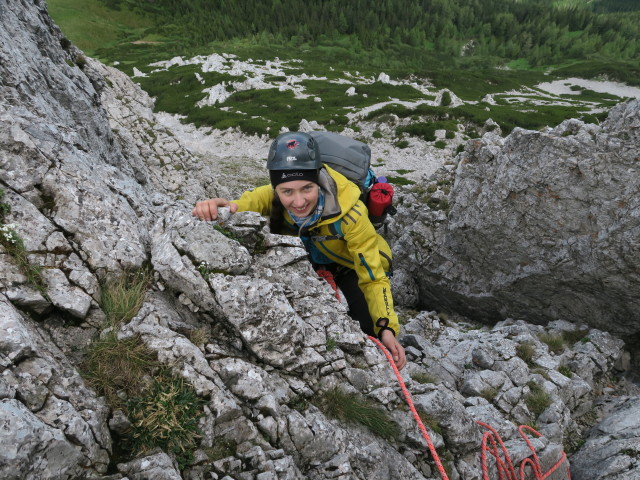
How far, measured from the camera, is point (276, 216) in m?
6.65

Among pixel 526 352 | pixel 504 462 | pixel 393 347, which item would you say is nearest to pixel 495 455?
pixel 504 462

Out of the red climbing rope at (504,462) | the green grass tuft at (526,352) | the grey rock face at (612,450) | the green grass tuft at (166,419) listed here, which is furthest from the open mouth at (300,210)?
the green grass tuft at (526,352)

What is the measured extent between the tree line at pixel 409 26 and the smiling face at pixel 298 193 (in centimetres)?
16375

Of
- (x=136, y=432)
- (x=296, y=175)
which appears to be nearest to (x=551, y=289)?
(x=296, y=175)

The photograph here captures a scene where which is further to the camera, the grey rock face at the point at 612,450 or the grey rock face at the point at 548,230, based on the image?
the grey rock face at the point at 548,230

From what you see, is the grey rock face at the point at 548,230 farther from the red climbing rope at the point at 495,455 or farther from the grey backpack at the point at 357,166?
the grey backpack at the point at 357,166

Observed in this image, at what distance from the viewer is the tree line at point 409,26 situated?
504 feet

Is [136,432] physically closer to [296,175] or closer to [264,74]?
[296,175]

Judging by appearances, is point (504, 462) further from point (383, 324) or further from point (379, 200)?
point (379, 200)

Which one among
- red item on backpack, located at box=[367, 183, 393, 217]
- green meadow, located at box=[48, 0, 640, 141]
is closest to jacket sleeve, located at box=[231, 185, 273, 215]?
red item on backpack, located at box=[367, 183, 393, 217]

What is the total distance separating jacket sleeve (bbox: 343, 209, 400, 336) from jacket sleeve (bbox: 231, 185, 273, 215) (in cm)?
159

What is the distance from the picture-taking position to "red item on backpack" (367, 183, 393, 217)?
24.0 feet

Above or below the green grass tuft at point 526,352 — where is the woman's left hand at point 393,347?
above

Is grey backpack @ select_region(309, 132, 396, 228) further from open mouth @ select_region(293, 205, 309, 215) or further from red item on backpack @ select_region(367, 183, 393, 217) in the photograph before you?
open mouth @ select_region(293, 205, 309, 215)
